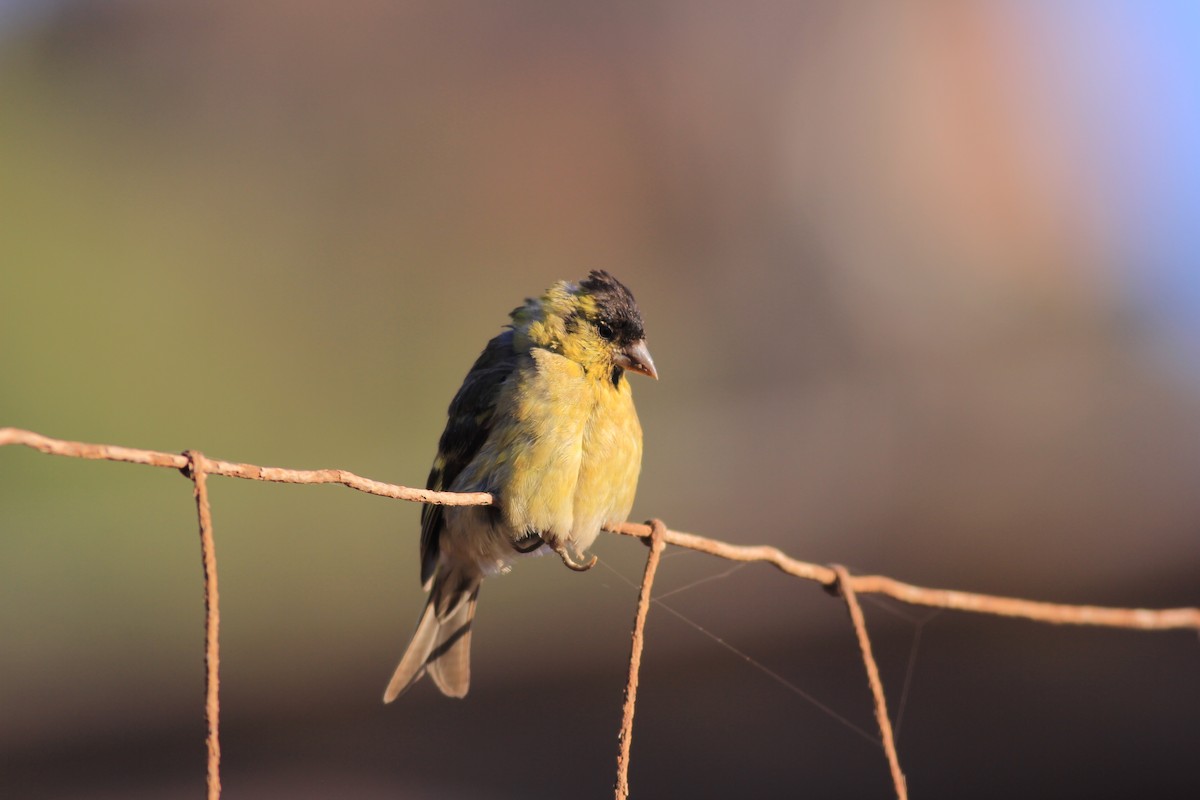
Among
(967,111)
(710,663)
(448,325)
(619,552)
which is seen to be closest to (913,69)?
(967,111)

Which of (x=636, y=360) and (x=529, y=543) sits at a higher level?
(x=636, y=360)

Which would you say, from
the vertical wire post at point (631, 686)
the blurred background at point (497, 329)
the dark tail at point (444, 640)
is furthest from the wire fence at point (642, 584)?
the blurred background at point (497, 329)

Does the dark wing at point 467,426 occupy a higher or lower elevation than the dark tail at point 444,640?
higher

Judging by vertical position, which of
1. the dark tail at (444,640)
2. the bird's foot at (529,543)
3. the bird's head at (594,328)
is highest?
the bird's head at (594,328)

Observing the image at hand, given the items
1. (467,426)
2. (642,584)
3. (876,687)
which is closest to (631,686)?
(642,584)

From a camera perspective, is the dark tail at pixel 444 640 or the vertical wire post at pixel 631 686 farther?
the dark tail at pixel 444 640

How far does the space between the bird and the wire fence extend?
529mm

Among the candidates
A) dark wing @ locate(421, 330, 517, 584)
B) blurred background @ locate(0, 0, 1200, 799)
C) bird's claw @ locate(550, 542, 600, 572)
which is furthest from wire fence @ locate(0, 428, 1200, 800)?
blurred background @ locate(0, 0, 1200, 799)

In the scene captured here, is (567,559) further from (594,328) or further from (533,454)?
(594,328)

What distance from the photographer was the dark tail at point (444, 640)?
3.37 m

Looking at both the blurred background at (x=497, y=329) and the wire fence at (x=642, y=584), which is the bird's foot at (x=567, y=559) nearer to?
the wire fence at (x=642, y=584)

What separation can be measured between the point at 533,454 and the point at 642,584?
103 centimetres

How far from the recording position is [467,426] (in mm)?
3422

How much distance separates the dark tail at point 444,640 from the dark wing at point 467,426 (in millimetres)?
76
